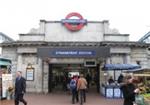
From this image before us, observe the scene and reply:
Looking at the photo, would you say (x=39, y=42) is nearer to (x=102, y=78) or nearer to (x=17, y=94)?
(x=102, y=78)

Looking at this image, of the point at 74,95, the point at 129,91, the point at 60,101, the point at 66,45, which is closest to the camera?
the point at 129,91

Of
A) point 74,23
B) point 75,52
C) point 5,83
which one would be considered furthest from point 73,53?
point 5,83

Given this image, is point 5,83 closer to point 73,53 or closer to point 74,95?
point 74,95

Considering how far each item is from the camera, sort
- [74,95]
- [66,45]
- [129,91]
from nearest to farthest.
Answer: [129,91]
[74,95]
[66,45]

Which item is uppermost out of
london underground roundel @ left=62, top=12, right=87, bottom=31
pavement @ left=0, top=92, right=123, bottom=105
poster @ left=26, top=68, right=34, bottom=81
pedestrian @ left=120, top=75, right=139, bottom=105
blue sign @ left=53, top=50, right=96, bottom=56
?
london underground roundel @ left=62, top=12, right=87, bottom=31

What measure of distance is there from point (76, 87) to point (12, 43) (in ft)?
45.2

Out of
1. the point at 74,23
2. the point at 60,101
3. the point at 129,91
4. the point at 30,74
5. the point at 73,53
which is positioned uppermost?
the point at 74,23

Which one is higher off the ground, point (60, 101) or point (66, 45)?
point (66, 45)

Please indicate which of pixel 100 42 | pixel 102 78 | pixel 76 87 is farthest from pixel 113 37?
pixel 76 87

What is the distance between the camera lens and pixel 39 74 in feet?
117

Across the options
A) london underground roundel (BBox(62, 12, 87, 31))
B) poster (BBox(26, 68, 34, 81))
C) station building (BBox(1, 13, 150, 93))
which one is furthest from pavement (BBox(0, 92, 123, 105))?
london underground roundel (BBox(62, 12, 87, 31))

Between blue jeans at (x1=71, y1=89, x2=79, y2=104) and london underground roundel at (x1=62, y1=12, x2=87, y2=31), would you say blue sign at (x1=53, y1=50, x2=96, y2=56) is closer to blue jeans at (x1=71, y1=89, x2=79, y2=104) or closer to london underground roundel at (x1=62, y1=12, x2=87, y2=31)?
london underground roundel at (x1=62, y1=12, x2=87, y2=31)

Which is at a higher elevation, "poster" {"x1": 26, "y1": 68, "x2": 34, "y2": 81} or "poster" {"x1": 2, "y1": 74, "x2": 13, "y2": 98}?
"poster" {"x1": 26, "y1": 68, "x2": 34, "y2": 81}

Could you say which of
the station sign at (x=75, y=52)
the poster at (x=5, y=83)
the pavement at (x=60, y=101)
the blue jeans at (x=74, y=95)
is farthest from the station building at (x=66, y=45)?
the blue jeans at (x=74, y=95)
